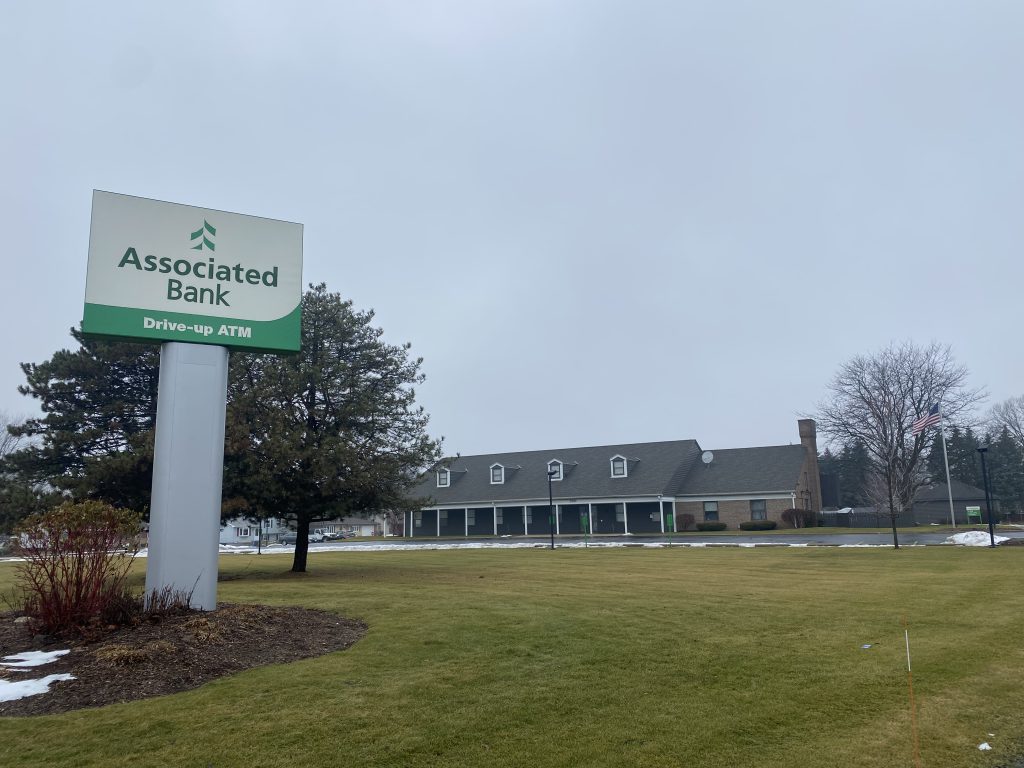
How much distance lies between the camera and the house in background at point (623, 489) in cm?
5250

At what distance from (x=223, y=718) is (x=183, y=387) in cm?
642

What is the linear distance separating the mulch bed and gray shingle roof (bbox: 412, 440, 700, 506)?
43019 millimetres

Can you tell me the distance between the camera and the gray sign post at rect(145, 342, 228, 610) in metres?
10.9

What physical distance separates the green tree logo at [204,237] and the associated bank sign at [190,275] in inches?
0.6

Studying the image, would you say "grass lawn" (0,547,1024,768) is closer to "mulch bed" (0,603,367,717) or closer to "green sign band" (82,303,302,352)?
"mulch bed" (0,603,367,717)

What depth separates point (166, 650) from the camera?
8188 mm

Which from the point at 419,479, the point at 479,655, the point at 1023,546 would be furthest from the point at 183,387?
the point at 1023,546

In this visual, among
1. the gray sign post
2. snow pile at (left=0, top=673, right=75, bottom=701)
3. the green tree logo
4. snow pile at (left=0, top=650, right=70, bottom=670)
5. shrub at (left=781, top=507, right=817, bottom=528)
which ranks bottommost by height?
snow pile at (left=0, top=673, right=75, bottom=701)

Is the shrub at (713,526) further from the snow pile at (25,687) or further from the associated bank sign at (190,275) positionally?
the snow pile at (25,687)

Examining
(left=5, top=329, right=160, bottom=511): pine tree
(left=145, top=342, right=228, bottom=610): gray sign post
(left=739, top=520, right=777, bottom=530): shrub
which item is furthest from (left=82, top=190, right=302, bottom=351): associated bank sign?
(left=739, top=520, right=777, bottom=530): shrub

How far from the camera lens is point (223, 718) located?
6398 millimetres

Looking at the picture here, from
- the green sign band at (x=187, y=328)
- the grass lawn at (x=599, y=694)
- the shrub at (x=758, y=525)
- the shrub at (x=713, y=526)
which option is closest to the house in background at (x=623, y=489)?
the shrub at (x=713, y=526)

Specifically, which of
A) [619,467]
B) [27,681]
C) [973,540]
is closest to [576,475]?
[619,467]

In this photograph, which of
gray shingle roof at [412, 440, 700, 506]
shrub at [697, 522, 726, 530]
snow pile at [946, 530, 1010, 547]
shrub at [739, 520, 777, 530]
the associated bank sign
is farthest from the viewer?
gray shingle roof at [412, 440, 700, 506]
